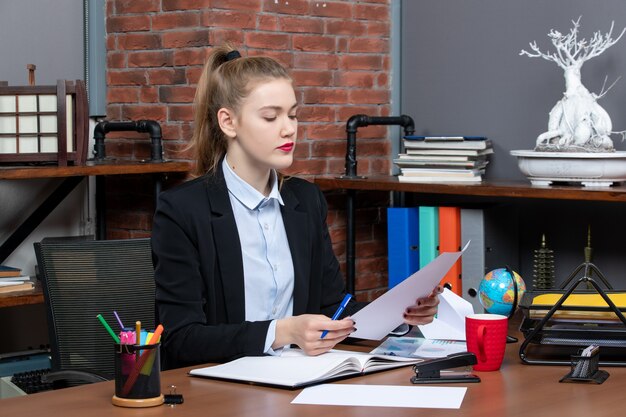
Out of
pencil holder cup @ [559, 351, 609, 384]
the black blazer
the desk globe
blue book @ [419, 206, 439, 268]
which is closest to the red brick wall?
blue book @ [419, 206, 439, 268]

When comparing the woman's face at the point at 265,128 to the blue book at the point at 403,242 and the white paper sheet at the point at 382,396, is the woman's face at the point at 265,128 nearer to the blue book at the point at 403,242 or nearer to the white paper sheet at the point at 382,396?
the white paper sheet at the point at 382,396

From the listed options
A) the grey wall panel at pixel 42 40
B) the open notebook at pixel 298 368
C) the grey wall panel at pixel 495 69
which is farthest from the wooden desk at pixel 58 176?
the open notebook at pixel 298 368

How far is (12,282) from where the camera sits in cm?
307

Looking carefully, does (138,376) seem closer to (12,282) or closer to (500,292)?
(500,292)

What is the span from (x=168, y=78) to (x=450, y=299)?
1609 millimetres

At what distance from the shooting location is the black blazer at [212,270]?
2000 millimetres

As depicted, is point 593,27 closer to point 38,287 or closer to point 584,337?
point 584,337

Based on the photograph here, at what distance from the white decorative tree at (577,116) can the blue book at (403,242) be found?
0.56 m

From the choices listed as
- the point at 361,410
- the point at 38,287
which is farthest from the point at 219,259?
the point at 38,287

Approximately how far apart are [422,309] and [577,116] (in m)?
1.21

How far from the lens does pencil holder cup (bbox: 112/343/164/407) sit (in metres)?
1.63

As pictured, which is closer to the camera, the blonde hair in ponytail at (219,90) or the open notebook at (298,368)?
the open notebook at (298,368)

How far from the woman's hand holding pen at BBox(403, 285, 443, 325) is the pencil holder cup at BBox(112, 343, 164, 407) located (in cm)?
64

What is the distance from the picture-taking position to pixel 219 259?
7.12ft
